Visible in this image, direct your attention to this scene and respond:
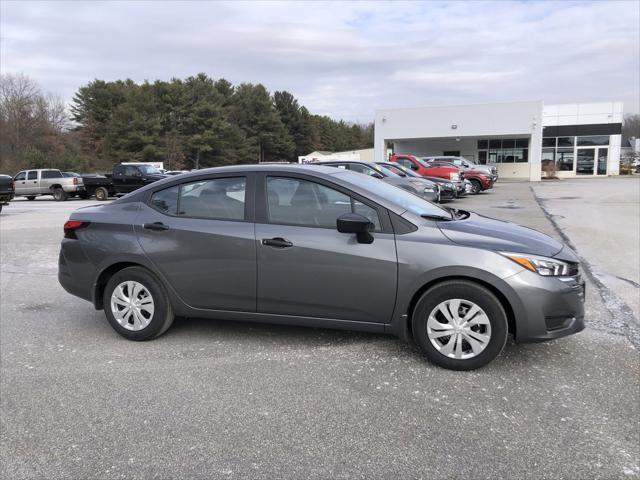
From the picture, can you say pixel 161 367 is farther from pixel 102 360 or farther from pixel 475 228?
pixel 475 228

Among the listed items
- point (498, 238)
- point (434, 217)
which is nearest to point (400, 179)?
point (434, 217)

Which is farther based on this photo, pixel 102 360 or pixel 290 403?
pixel 102 360

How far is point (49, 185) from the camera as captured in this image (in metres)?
27.2

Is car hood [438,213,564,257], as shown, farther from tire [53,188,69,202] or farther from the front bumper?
tire [53,188,69,202]

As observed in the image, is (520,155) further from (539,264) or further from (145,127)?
(539,264)

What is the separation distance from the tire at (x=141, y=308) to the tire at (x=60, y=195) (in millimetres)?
24977

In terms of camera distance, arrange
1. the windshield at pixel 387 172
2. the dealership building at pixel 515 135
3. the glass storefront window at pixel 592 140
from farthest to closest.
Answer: the glass storefront window at pixel 592 140
the dealership building at pixel 515 135
the windshield at pixel 387 172

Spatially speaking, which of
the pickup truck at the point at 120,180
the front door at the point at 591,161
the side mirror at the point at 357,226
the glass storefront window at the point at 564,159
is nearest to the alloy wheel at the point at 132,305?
the side mirror at the point at 357,226

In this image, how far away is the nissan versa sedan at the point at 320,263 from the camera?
3922 mm

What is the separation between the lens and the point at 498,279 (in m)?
3.85

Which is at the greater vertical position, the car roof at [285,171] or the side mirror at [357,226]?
the car roof at [285,171]

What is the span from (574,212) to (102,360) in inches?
581

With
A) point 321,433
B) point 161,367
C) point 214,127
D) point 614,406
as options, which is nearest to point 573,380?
point 614,406

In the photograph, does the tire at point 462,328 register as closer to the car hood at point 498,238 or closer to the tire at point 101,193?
the car hood at point 498,238
